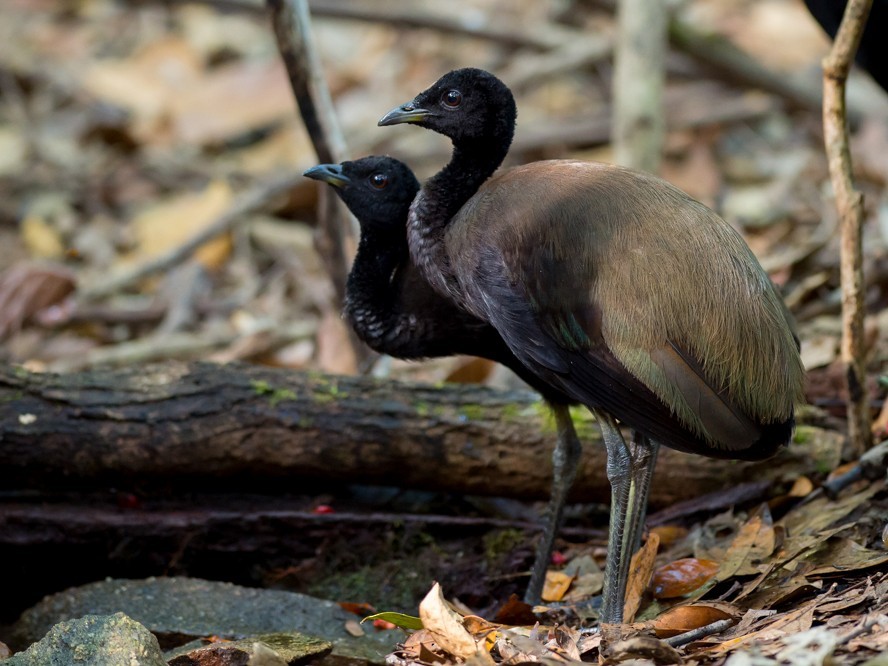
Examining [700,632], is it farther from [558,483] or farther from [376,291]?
[376,291]

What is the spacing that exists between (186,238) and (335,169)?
14.0ft

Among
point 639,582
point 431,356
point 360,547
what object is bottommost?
point 360,547

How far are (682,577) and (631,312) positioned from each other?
3.89ft

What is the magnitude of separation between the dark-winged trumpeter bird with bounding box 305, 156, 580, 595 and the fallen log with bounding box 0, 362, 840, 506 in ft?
1.20

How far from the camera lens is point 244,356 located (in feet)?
21.6

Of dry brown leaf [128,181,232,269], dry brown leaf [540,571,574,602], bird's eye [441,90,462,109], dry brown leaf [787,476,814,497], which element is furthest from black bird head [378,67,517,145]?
dry brown leaf [128,181,232,269]

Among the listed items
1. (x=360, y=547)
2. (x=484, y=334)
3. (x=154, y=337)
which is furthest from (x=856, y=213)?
(x=154, y=337)

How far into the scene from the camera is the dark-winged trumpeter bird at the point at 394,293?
450 cm

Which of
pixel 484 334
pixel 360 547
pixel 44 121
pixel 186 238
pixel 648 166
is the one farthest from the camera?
pixel 44 121

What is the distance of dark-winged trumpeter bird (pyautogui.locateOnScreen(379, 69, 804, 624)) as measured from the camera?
3633mm

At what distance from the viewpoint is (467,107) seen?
13.8 ft

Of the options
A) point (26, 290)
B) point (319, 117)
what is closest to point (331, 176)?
point (319, 117)

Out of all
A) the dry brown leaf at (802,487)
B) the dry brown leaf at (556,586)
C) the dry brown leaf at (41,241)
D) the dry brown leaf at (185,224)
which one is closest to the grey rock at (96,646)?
the dry brown leaf at (556,586)

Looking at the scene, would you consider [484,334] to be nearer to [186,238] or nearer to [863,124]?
[186,238]
